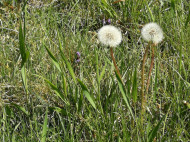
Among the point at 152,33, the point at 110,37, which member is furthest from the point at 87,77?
the point at 152,33

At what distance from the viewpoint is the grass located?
1.73 metres

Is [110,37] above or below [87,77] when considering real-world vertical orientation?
above

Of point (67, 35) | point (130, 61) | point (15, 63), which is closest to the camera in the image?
point (130, 61)

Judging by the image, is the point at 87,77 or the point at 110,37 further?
→ the point at 87,77

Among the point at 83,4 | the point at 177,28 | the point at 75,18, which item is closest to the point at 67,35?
the point at 75,18

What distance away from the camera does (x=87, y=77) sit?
2.18m

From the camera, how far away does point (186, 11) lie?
8.48ft

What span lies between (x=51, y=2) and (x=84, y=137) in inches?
58.9

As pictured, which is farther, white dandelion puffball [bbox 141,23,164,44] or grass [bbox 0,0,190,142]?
grass [bbox 0,0,190,142]

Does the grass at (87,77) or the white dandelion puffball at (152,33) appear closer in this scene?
the white dandelion puffball at (152,33)

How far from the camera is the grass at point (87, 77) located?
173 cm

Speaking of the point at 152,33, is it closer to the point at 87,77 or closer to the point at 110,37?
the point at 110,37

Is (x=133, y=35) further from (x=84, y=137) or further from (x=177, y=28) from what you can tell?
(x=84, y=137)

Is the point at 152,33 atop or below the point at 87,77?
atop
